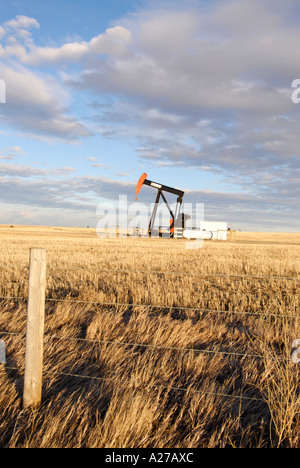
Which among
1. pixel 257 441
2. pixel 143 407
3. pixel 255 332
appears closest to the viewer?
pixel 257 441

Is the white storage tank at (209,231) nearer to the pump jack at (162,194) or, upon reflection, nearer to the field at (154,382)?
the pump jack at (162,194)

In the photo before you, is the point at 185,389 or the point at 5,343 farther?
the point at 5,343

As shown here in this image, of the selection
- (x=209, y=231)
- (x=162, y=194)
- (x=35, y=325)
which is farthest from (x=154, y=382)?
(x=209, y=231)

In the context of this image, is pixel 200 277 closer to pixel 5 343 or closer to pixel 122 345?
pixel 122 345

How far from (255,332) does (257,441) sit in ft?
8.48

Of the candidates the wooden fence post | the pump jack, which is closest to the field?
the wooden fence post

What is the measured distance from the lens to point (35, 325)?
114 inches

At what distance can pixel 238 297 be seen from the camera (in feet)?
23.5

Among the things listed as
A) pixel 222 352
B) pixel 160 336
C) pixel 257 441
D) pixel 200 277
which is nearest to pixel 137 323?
pixel 160 336

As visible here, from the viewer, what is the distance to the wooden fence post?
2861mm

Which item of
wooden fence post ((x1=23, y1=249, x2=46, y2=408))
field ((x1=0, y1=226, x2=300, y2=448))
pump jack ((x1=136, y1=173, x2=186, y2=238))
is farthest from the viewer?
pump jack ((x1=136, y1=173, x2=186, y2=238))

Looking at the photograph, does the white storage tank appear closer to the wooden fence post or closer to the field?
the field

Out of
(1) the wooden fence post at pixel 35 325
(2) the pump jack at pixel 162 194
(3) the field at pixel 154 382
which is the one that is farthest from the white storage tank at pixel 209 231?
(1) the wooden fence post at pixel 35 325

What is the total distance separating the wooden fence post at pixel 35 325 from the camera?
2.86 m
